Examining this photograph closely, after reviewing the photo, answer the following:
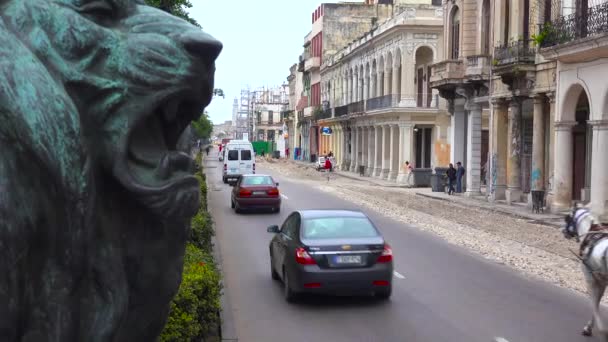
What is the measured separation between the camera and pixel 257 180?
2611 centimetres

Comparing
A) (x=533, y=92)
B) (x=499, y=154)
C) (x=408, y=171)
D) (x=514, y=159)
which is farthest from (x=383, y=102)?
(x=533, y=92)

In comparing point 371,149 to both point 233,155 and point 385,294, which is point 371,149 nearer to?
point 233,155

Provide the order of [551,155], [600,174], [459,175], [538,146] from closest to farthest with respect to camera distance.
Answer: [600,174] → [551,155] → [538,146] → [459,175]

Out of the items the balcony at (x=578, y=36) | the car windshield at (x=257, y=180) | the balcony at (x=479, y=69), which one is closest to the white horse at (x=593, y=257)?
the balcony at (x=578, y=36)

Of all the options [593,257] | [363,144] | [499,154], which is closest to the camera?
[593,257]

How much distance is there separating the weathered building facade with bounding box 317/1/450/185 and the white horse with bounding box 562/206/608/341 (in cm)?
3309

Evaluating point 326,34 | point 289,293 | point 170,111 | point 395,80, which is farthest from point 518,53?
point 326,34

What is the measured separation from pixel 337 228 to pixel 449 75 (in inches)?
969

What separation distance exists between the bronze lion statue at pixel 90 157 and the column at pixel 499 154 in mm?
29907

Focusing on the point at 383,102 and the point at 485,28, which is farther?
the point at 383,102

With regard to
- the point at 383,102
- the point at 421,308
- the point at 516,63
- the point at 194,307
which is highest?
the point at 516,63

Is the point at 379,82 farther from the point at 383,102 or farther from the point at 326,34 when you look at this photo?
the point at 326,34

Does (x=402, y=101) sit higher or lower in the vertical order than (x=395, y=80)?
Result: lower

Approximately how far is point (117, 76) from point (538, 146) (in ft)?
90.1
